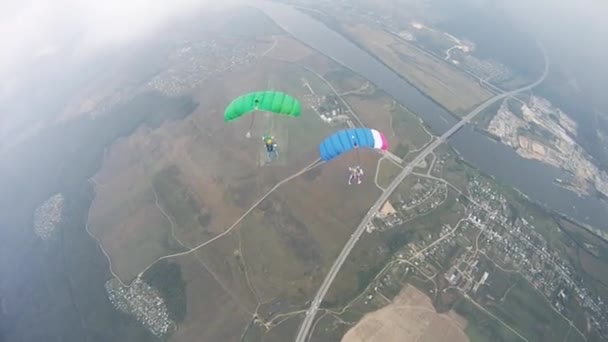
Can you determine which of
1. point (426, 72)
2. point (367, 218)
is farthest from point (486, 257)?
point (426, 72)

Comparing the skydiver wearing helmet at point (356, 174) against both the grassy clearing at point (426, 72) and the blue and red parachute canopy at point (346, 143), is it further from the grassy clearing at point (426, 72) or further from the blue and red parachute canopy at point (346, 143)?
the grassy clearing at point (426, 72)

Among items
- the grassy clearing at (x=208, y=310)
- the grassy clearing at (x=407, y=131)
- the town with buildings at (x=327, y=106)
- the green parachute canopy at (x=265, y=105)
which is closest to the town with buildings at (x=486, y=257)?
the grassy clearing at (x=407, y=131)

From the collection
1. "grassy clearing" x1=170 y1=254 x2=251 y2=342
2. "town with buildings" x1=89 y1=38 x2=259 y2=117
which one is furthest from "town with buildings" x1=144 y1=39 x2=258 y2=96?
"grassy clearing" x1=170 y1=254 x2=251 y2=342

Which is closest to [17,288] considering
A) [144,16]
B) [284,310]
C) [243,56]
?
[284,310]

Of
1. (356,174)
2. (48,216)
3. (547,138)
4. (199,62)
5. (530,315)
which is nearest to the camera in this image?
(530,315)

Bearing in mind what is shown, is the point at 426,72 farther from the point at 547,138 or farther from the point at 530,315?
the point at 530,315

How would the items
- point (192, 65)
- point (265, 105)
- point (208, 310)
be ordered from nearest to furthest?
point (208, 310) < point (265, 105) < point (192, 65)

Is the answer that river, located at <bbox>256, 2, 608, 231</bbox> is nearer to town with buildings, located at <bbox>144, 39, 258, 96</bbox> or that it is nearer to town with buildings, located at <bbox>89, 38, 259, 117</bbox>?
town with buildings, located at <bbox>144, 39, 258, 96</bbox>
